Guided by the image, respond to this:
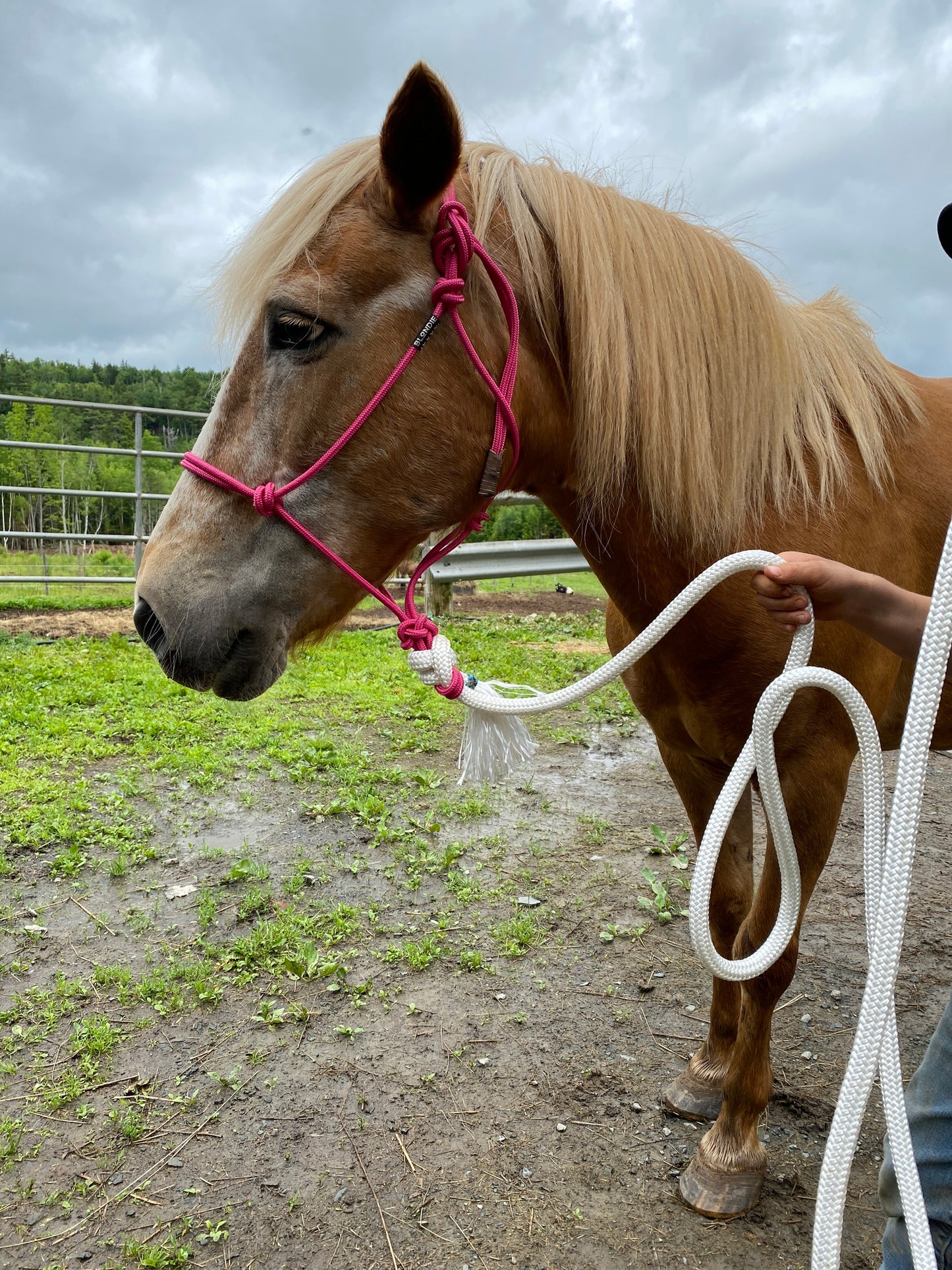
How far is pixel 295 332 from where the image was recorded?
5.18 feet

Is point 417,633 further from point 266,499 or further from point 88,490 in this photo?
point 88,490

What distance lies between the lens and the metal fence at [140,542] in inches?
325

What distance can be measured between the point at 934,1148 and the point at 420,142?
74.8 inches

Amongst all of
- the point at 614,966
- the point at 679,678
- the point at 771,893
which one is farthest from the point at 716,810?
the point at 614,966

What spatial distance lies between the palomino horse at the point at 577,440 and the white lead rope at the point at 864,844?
1.13 ft

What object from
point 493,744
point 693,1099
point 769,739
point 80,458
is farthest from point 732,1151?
point 80,458

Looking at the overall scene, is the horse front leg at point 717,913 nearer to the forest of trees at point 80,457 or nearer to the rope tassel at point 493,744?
the rope tassel at point 493,744

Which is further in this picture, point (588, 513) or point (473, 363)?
point (588, 513)

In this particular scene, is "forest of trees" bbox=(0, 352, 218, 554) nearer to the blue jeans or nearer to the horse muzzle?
the horse muzzle

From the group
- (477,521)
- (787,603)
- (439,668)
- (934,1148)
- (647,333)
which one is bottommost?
(934,1148)

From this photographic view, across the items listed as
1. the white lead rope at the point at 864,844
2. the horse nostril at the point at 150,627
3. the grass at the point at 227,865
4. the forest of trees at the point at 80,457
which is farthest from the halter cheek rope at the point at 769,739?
the forest of trees at the point at 80,457

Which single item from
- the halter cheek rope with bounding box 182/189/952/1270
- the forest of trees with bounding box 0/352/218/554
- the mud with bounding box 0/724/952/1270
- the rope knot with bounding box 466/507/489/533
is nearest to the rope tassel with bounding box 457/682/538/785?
the halter cheek rope with bounding box 182/189/952/1270

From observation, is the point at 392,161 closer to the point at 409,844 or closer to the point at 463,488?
the point at 463,488

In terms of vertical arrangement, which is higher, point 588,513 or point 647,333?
point 647,333
